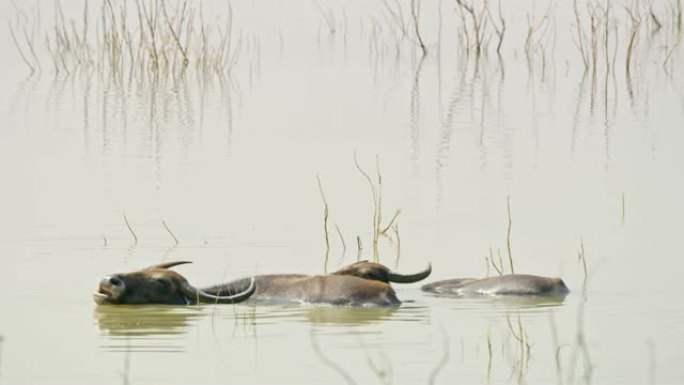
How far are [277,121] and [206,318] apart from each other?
10.2m

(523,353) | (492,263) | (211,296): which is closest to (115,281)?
(211,296)

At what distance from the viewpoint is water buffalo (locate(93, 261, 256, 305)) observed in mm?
11227

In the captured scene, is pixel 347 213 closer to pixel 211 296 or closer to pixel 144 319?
pixel 211 296

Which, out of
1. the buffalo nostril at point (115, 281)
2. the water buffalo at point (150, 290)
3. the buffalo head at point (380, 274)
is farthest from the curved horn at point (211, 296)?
the buffalo head at point (380, 274)

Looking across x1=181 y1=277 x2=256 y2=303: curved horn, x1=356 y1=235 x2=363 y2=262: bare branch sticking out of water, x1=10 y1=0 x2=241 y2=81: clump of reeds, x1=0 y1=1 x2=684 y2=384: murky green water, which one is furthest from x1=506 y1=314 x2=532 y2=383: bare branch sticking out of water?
x1=10 y1=0 x2=241 y2=81: clump of reeds

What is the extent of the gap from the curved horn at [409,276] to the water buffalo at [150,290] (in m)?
0.87

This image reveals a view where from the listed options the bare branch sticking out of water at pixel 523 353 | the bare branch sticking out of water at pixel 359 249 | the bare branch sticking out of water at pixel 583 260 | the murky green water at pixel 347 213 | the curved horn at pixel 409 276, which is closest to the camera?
the bare branch sticking out of water at pixel 523 353

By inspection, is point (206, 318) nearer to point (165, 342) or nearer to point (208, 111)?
point (165, 342)

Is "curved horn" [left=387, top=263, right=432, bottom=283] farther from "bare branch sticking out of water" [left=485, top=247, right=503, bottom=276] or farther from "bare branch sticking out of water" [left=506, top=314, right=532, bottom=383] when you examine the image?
"bare branch sticking out of water" [left=506, top=314, right=532, bottom=383]

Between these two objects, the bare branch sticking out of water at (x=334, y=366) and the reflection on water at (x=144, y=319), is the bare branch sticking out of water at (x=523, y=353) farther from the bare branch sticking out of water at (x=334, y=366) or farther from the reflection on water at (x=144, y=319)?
the reflection on water at (x=144, y=319)

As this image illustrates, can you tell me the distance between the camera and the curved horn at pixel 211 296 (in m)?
11.1

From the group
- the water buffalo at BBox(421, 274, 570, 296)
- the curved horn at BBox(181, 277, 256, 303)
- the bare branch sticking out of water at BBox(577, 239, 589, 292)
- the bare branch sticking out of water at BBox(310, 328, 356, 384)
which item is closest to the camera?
the bare branch sticking out of water at BBox(310, 328, 356, 384)

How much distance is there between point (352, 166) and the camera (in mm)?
16953

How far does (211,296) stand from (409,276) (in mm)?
1253
